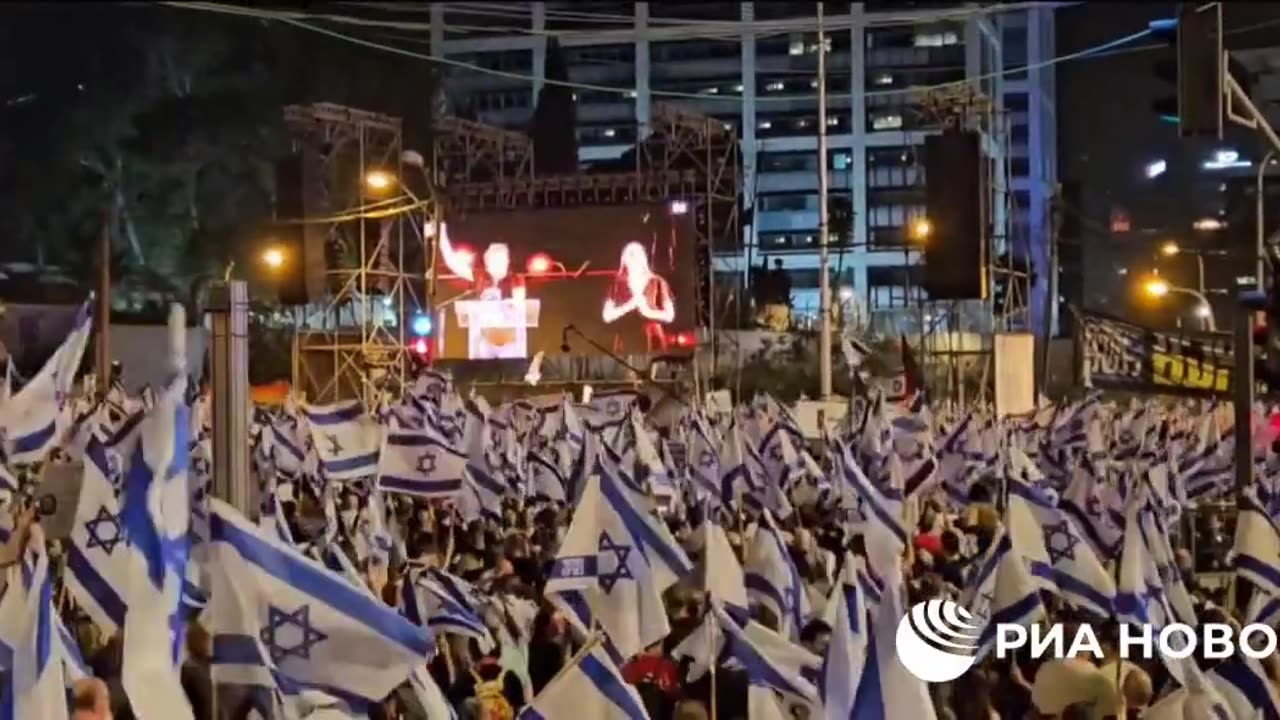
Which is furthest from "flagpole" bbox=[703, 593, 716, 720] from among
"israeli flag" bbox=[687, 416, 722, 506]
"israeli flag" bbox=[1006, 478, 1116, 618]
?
"israeli flag" bbox=[687, 416, 722, 506]

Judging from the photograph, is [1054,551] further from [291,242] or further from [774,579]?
[291,242]

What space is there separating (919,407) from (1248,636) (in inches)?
341

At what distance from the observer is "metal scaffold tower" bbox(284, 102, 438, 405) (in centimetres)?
2786

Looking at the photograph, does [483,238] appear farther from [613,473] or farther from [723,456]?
[613,473]

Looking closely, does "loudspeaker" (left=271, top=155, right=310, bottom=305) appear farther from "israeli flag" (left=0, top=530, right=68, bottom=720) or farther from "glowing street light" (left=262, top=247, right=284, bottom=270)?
"israeli flag" (left=0, top=530, right=68, bottom=720)

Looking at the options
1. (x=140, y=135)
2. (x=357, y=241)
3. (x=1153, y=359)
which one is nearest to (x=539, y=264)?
(x=357, y=241)

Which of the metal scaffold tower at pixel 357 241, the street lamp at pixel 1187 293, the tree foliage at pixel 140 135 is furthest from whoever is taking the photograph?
the tree foliage at pixel 140 135

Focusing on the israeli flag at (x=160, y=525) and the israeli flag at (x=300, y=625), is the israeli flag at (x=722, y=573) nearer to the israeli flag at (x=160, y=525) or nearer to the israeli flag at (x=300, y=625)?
the israeli flag at (x=300, y=625)

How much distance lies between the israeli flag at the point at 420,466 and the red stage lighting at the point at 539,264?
20883 mm

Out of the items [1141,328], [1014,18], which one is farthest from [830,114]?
[1141,328]

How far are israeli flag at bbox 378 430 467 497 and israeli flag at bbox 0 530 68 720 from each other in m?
6.57

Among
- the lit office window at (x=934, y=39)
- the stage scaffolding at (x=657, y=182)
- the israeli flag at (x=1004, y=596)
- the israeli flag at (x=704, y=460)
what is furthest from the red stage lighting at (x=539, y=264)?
the lit office window at (x=934, y=39)

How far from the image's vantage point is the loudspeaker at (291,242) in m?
25.0

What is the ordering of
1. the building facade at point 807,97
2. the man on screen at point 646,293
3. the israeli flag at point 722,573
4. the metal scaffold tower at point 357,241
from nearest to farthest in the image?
1. the israeli flag at point 722,573
2. the metal scaffold tower at point 357,241
3. the man on screen at point 646,293
4. the building facade at point 807,97
